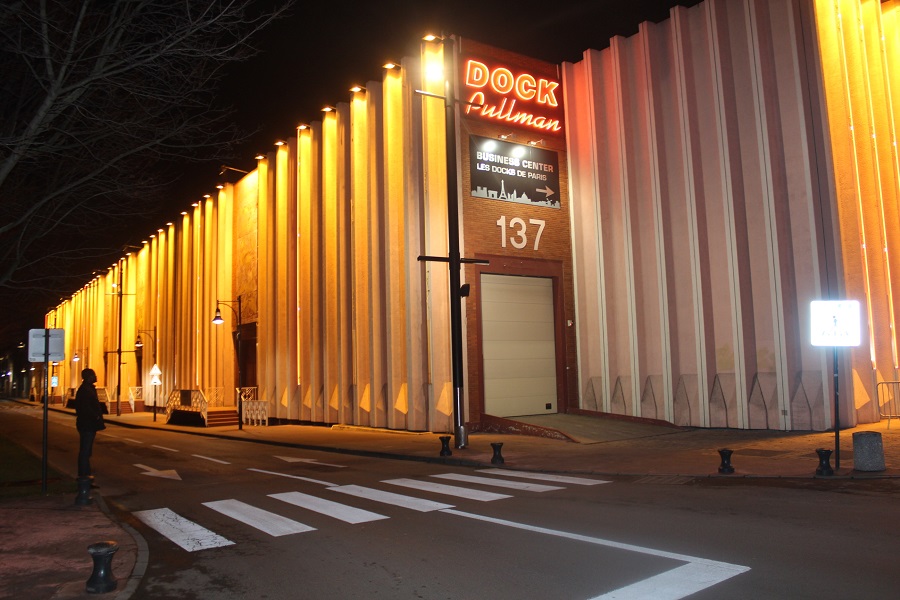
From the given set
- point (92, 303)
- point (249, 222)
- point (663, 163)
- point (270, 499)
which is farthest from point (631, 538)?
point (92, 303)

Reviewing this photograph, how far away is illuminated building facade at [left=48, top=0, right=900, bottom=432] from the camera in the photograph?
1848 cm

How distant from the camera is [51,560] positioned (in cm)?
718

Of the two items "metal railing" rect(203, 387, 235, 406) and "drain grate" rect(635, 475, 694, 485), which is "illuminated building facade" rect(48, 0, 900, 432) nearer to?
"drain grate" rect(635, 475, 694, 485)

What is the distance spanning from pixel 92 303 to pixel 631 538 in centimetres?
8053

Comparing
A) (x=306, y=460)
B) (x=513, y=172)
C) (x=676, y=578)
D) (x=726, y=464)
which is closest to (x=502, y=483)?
(x=726, y=464)

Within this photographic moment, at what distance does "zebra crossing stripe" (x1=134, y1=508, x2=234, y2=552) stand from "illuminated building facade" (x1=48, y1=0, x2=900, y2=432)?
1104 cm

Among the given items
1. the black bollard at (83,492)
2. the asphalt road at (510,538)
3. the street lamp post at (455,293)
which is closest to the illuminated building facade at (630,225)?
the street lamp post at (455,293)

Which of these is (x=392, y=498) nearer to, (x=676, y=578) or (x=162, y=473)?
(x=676, y=578)

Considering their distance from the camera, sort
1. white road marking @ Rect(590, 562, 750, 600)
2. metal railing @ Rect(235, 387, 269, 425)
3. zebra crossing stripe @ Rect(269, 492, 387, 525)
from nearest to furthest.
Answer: white road marking @ Rect(590, 562, 750, 600), zebra crossing stripe @ Rect(269, 492, 387, 525), metal railing @ Rect(235, 387, 269, 425)

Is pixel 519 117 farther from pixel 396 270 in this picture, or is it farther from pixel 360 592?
pixel 360 592

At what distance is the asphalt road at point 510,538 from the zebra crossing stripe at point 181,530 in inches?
1.4

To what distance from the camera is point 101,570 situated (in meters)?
5.94

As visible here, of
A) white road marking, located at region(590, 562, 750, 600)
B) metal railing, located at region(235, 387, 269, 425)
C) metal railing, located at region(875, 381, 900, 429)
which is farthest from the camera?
metal railing, located at region(235, 387, 269, 425)

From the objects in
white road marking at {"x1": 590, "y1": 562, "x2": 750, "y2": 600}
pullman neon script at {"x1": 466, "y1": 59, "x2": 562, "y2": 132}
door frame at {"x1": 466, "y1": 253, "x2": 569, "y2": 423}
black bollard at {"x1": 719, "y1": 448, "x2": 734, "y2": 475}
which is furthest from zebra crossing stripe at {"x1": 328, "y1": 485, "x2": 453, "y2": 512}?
pullman neon script at {"x1": 466, "y1": 59, "x2": 562, "y2": 132}
